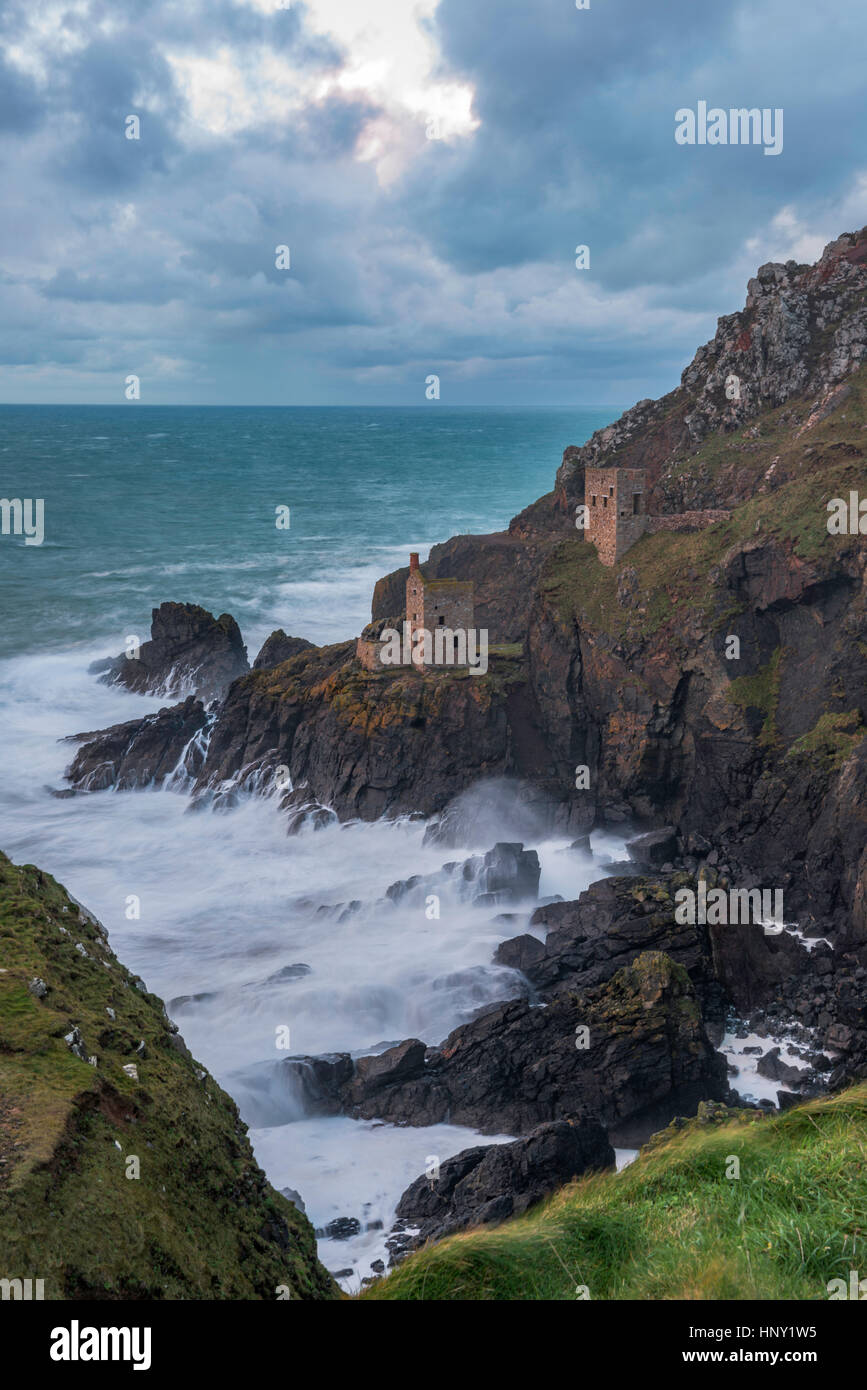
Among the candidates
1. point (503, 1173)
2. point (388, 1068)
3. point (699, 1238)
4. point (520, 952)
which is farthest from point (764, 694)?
point (699, 1238)

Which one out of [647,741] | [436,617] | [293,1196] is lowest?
[293,1196]

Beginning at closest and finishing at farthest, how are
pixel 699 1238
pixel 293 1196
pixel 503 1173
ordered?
pixel 699 1238 < pixel 503 1173 < pixel 293 1196

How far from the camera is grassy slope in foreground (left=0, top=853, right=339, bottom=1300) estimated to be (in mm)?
7152

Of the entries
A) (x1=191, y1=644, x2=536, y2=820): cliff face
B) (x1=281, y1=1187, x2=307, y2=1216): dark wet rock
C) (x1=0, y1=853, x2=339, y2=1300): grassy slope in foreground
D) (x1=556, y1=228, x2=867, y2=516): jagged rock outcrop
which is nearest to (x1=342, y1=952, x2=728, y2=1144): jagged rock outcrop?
(x1=281, y1=1187, x2=307, y2=1216): dark wet rock

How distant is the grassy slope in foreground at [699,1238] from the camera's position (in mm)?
7219

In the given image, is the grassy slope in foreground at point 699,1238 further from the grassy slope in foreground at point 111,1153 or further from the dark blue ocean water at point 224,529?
the dark blue ocean water at point 224,529

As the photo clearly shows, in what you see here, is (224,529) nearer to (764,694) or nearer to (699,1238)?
(764,694)

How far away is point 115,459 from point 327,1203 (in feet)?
549

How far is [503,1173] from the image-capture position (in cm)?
1881

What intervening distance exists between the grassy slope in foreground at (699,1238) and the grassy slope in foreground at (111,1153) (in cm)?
160

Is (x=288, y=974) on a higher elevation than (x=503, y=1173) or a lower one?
higher

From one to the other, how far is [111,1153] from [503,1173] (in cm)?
1258

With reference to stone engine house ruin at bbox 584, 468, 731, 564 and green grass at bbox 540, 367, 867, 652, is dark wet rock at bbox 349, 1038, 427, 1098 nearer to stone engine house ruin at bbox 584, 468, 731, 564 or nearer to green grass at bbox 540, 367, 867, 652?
green grass at bbox 540, 367, 867, 652

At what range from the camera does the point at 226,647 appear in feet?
193
